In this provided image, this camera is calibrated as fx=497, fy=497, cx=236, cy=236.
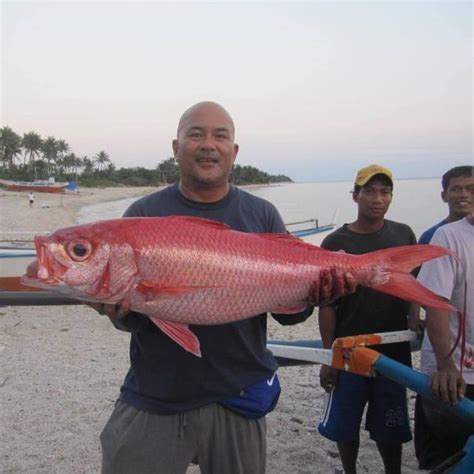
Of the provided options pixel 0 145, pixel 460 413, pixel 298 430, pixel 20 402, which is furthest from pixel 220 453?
pixel 0 145

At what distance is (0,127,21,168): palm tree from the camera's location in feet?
302

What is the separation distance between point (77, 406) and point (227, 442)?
2.99 meters

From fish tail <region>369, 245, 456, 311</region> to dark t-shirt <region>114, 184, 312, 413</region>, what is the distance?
0.49m

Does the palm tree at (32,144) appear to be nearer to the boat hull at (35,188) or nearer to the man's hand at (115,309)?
the boat hull at (35,188)

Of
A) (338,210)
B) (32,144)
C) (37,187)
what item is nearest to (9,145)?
(32,144)

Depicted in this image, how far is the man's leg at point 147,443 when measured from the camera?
2561 mm

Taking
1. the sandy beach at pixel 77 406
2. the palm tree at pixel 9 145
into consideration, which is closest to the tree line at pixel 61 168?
the palm tree at pixel 9 145

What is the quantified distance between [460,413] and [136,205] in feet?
6.85

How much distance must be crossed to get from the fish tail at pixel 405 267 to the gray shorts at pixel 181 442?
3.37 feet

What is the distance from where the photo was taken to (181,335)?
2.35 m

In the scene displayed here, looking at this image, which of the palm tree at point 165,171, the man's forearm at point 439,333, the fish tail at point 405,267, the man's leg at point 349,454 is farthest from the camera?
the palm tree at point 165,171

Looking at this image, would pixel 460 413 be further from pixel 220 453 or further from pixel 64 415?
pixel 64 415

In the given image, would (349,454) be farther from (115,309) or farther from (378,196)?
(115,309)

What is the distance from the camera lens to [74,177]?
100m
